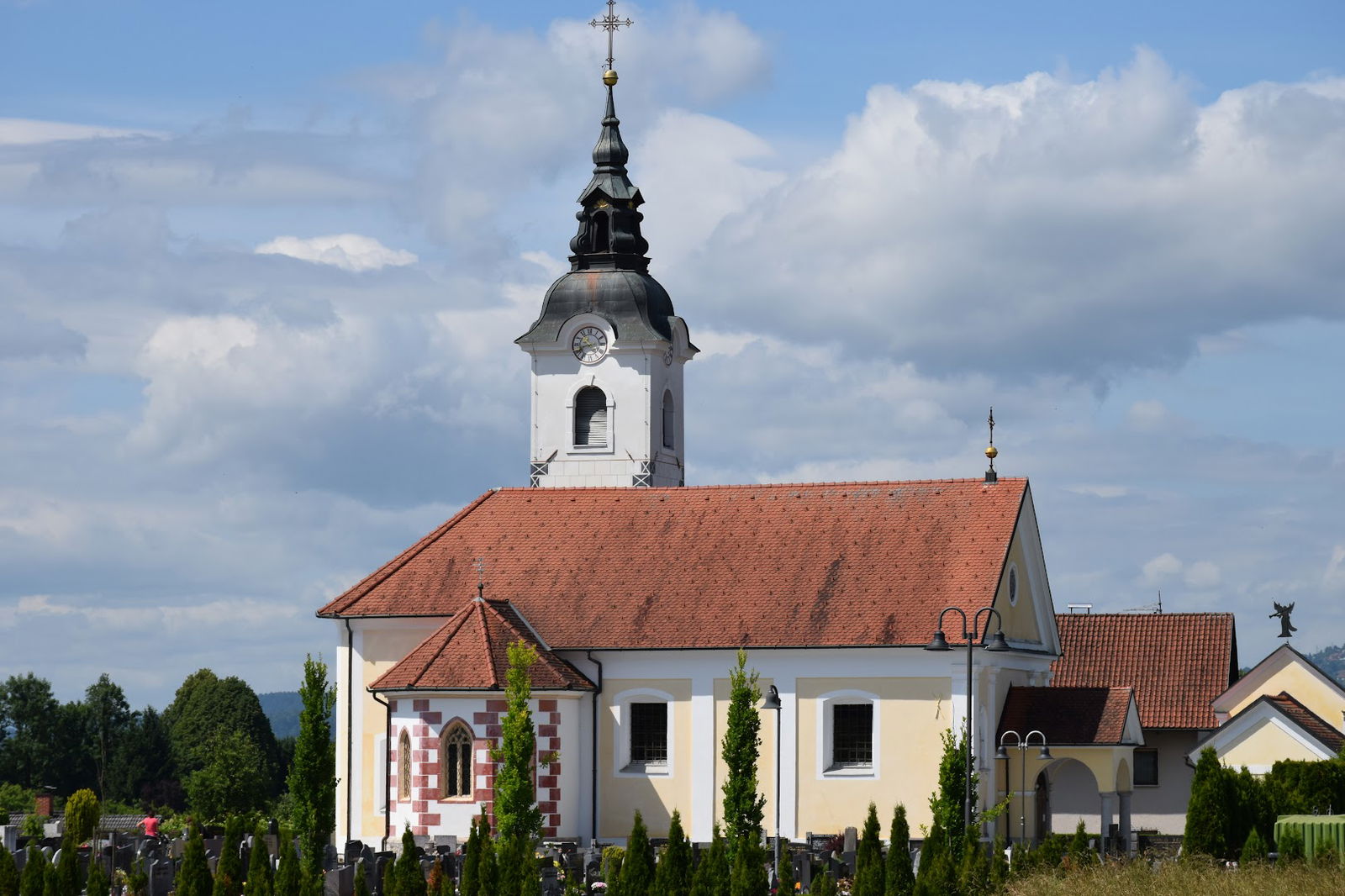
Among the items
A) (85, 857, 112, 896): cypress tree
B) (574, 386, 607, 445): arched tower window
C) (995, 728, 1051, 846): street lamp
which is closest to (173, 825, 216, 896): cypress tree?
(85, 857, 112, 896): cypress tree

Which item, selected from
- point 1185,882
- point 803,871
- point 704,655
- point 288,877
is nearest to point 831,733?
point 704,655

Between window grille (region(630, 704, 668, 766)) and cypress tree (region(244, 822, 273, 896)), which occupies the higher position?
window grille (region(630, 704, 668, 766))

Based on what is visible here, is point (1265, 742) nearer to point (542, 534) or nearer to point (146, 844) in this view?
point (542, 534)

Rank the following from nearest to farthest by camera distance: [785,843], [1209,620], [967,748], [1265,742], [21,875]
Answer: [21,875], [967,748], [785,843], [1265,742], [1209,620]

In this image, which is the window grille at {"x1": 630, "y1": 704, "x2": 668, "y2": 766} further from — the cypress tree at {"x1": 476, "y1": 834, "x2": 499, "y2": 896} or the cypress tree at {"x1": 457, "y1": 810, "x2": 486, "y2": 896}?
the cypress tree at {"x1": 476, "y1": 834, "x2": 499, "y2": 896}

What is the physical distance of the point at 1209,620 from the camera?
196 ft

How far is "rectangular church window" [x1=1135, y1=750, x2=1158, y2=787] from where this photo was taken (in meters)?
56.4

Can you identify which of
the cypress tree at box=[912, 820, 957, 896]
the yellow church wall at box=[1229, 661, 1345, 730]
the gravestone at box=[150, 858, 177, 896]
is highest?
the yellow church wall at box=[1229, 661, 1345, 730]

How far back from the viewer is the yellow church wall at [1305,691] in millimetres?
55312

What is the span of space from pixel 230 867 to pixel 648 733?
47.9ft

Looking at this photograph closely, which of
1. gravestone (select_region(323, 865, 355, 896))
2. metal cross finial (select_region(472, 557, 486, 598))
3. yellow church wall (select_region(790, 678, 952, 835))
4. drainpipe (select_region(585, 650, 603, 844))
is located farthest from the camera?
metal cross finial (select_region(472, 557, 486, 598))

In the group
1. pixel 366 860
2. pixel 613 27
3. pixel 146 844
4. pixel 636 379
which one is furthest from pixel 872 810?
pixel 613 27

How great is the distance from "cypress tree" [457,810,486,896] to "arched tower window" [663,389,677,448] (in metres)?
27.1

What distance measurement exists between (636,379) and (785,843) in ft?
69.4
